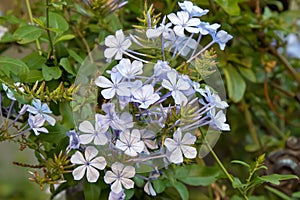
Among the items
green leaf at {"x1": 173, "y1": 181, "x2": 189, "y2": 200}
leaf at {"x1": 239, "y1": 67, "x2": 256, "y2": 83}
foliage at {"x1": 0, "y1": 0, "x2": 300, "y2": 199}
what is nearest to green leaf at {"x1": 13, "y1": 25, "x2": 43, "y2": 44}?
foliage at {"x1": 0, "y1": 0, "x2": 300, "y2": 199}

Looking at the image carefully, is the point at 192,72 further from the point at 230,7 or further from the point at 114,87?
the point at 230,7

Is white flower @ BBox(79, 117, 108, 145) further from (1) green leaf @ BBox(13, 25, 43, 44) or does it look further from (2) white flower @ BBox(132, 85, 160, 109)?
(1) green leaf @ BBox(13, 25, 43, 44)

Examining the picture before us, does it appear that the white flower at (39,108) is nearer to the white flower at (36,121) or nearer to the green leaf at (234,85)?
the white flower at (36,121)

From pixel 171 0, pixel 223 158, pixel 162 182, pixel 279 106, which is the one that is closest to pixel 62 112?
pixel 162 182

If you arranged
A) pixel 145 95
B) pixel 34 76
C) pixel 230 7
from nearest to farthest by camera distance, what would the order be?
pixel 145 95, pixel 34 76, pixel 230 7

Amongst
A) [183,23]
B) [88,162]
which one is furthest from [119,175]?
[183,23]

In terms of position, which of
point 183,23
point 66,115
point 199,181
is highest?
point 183,23

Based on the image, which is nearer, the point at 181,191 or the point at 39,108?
the point at 39,108
